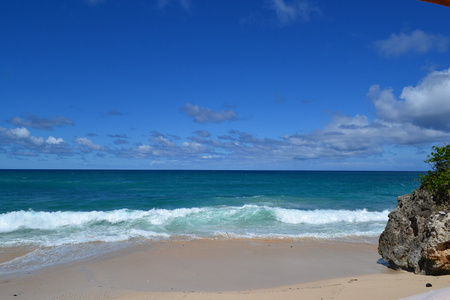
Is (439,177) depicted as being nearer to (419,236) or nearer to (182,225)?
(419,236)

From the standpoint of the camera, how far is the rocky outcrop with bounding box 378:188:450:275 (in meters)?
6.98

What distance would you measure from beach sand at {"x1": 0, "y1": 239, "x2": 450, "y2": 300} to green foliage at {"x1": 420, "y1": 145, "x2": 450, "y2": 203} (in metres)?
1.92

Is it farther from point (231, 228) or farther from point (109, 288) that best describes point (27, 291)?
point (231, 228)

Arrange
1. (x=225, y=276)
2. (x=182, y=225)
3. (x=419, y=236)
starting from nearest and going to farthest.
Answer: (x=419, y=236), (x=225, y=276), (x=182, y=225)

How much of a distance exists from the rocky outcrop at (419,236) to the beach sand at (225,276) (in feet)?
0.96

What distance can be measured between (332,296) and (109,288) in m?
4.81

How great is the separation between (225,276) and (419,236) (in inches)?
187

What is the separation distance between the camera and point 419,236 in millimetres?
7664

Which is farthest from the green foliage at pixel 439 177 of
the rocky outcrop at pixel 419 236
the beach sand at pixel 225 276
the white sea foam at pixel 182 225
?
the white sea foam at pixel 182 225

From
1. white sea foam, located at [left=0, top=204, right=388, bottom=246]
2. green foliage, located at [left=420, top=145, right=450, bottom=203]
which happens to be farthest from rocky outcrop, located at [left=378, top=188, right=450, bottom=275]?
white sea foam, located at [left=0, top=204, right=388, bottom=246]

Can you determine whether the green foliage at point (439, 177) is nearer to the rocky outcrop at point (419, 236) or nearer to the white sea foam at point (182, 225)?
the rocky outcrop at point (419, 236)

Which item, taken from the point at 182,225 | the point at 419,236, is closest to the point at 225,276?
the point at 419,236

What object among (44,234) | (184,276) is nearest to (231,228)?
(184,276)

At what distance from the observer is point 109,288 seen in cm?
738
